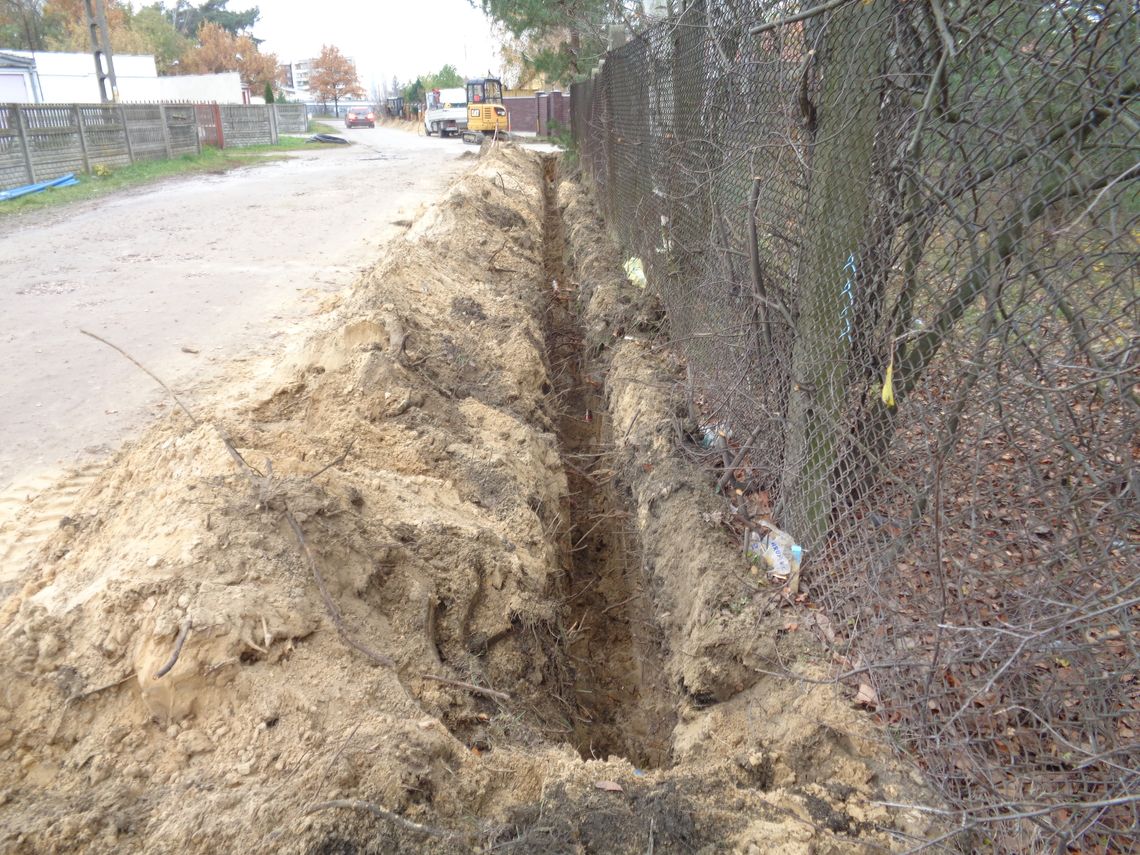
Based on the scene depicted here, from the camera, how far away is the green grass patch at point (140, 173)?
16.1 meters

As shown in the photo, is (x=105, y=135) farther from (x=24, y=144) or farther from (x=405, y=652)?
(x=405, y=652)

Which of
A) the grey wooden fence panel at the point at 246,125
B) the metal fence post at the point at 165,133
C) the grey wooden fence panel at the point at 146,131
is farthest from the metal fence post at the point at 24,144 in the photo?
the grey wooden fence panel at the point at 246,125

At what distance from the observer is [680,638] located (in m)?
3.71

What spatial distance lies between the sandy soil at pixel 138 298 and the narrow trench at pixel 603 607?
299 cm

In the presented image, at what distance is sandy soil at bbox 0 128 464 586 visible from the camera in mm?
5234

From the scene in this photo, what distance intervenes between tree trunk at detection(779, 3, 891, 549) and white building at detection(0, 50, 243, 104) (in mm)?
34595

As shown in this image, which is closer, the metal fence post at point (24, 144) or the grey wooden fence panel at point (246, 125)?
the metal fence post at point (24, 144)

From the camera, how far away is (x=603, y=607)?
495 centimetres

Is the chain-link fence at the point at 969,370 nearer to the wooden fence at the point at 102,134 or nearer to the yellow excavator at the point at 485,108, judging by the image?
the wooden fence at the point at 102,134

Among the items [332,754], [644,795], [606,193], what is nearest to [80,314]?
[606,193]

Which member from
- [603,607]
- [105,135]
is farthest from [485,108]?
[603,607]

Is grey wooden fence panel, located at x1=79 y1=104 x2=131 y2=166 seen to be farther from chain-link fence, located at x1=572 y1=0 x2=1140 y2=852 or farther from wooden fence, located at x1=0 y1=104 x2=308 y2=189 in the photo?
chain-link fence, located at x1=572 y1=0 x2=1140 y2=852

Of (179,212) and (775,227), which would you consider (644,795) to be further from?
(179,212)

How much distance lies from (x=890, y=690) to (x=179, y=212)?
15927mm
